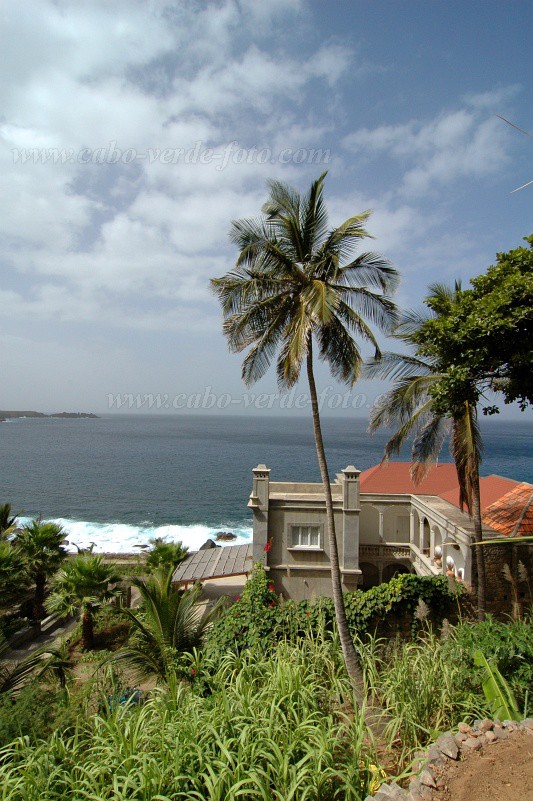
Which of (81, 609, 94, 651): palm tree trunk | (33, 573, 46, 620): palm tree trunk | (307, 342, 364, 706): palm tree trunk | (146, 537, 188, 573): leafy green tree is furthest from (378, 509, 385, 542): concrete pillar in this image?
(33, 573, 46, 620): palm tree trunk

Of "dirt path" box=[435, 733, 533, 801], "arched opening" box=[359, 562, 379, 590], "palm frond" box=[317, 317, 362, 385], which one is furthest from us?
"arched opening" box=[359, 562, 379, 590]

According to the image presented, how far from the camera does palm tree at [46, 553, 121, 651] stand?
15641 mm

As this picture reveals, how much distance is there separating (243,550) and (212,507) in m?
31.9

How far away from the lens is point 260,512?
56.5 ft

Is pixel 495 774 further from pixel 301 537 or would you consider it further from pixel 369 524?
pixel 369 524

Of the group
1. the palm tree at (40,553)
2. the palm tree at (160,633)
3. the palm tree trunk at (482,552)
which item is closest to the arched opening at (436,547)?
the palm tree trunk at (482,552)

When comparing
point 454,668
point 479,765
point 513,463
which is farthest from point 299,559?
point 513,463

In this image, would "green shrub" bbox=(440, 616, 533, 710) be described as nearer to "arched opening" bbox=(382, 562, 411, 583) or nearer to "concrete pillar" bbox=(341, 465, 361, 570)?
"concrete pillar" bbox=(341, 465, 361, 570)

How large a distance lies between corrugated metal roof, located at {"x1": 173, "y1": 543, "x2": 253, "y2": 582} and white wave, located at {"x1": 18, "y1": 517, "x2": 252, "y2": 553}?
17962 mm

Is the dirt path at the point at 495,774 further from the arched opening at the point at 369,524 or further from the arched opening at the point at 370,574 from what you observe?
the arched opening at the point at 370,574

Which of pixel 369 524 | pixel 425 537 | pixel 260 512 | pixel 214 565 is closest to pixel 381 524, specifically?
pixel 369 524

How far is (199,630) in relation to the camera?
10.9 m

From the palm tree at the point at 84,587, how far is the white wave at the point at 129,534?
2308cm

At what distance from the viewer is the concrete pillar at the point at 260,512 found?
17125mm
